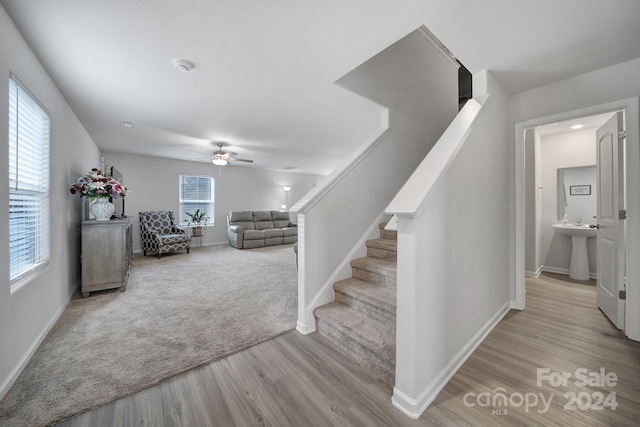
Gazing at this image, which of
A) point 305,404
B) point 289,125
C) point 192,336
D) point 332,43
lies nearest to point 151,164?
point 289,125

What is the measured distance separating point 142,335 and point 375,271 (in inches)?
84.7

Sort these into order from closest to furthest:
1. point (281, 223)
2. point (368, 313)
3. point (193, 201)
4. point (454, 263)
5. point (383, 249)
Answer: point (454, 263) → point (368, 313) → point (383, 249) → point (193, 201) → point (281, 223)

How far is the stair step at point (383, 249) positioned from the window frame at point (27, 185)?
2.77 m

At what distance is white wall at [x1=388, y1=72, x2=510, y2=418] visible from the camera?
1286mm

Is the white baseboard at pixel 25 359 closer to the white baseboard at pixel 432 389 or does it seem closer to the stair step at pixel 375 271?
the white baseboard at pixel 432 389

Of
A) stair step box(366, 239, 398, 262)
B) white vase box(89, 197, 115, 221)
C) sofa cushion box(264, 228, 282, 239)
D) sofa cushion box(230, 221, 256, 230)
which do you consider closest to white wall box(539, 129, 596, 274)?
stair step box(366, 239, 398, 262)

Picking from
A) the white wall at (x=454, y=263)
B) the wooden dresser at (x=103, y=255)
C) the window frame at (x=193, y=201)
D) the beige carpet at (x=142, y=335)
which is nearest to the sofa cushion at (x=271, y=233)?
the window frame at (x=193, y=201)

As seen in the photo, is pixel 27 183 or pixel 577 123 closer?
pixel 27 183

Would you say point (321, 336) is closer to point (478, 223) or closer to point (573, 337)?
point (478, 223)

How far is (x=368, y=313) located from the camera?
196 centimetres

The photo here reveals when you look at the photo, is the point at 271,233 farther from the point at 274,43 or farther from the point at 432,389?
the point at 432,389

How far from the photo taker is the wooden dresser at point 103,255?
9.66ft

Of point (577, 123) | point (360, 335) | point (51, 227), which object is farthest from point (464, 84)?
point (51, 227)

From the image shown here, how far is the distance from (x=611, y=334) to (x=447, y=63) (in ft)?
11.9
